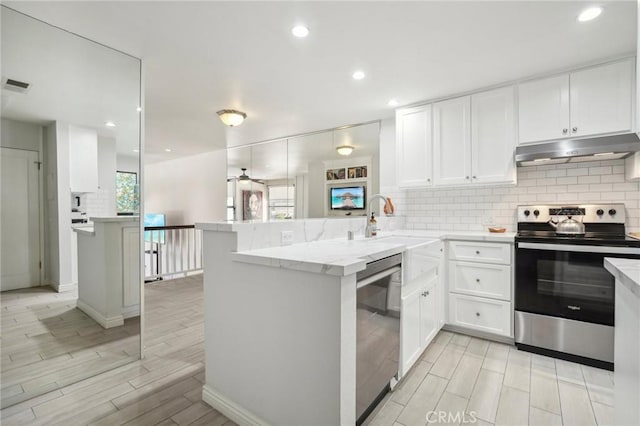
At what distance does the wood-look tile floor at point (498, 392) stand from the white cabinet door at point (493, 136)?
5.37ft

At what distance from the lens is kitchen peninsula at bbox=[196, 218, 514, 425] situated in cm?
128

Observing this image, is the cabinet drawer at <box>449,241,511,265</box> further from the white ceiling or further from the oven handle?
the white ceiling

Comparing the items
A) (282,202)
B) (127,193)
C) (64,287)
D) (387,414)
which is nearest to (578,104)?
(387,414)

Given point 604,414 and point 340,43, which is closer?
point 604,414

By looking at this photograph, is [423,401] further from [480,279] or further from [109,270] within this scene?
[109,270]

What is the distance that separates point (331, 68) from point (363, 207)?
5.24ft

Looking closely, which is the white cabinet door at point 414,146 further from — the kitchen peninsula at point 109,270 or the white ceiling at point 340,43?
the kitchen peninsula at point 109,270

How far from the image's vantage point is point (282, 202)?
3852 mm

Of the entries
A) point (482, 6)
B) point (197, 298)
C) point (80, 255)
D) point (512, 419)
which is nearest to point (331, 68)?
point (482, 6)

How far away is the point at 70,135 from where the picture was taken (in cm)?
218

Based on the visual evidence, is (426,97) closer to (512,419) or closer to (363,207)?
(363,207)

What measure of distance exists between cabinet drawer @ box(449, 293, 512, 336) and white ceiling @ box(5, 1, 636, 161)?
208 cm

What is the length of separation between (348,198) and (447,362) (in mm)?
1952

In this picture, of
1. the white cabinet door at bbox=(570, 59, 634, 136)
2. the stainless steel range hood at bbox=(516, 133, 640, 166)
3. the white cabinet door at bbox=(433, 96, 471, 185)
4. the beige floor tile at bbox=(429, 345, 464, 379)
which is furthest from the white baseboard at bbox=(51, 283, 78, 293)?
the white cabinet door at bbox=(570, 59, 634, 136)
